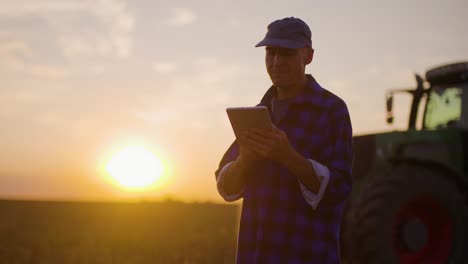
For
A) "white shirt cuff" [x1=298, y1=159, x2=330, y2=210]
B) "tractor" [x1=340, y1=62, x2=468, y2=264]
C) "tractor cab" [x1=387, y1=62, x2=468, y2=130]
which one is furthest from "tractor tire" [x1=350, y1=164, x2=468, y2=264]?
"white shirt cuff" [x1=298, y1=159, x2=330, y2=210]

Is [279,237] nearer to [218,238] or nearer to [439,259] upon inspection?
[439,259]

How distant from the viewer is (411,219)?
7.22m

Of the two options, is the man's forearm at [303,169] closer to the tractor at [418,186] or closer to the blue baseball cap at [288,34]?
the blue baseball cap at [288,34]

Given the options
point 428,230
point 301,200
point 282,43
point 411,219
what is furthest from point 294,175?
point 428,230

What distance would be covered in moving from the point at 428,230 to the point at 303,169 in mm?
5257

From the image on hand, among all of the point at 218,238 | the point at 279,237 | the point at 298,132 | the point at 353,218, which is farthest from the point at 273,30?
the point at 218,238

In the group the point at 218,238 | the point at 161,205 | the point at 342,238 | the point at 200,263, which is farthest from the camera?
the point at 161,205

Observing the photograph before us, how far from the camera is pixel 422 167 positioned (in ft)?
24.9

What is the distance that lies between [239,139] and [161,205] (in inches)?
1078

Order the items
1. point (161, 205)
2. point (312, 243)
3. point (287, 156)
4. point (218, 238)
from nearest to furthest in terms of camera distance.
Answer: point (287, 156) → point (312, 243) → point (218, 238) → point (161, 205)

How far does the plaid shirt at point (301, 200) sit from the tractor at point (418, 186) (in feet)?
13.8

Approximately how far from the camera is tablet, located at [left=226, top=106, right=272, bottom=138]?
257 cm

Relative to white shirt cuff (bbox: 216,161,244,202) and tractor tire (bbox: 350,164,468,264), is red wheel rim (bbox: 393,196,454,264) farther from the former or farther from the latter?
white shirt cuff (bbox: 216,161,244,202)

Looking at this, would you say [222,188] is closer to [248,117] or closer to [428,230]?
[248,117]
